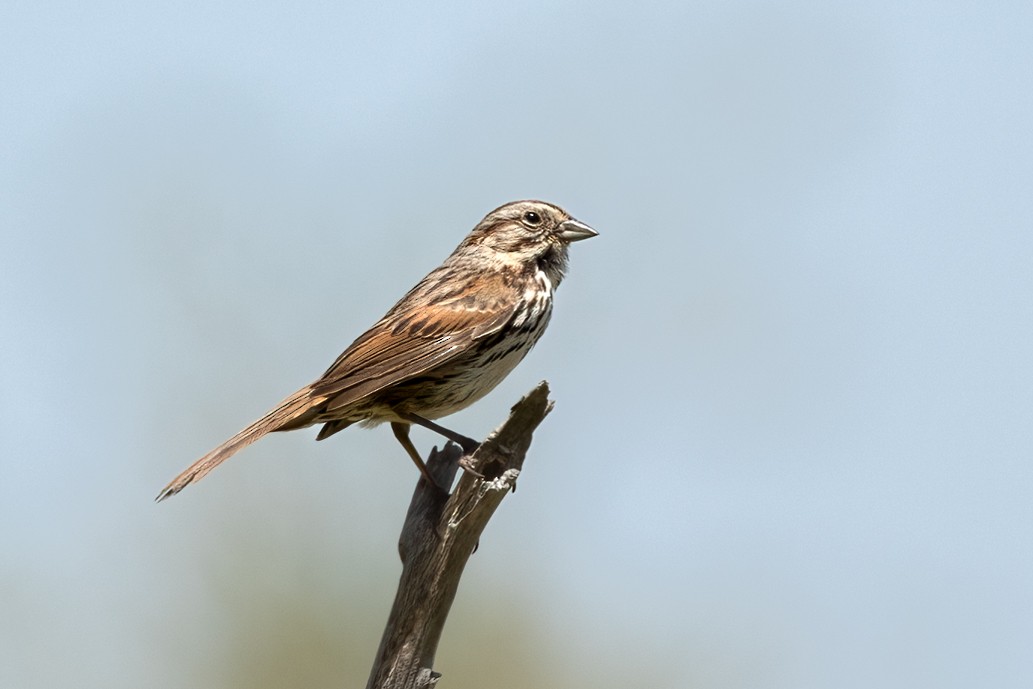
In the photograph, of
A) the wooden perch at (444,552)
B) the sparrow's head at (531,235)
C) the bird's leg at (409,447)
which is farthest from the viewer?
the sparrow's head at (531,235)

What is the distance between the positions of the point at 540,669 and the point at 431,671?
5940 mm

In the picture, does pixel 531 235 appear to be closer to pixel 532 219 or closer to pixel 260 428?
pixel 532 219

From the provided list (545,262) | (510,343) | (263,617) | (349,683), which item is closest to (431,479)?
(510,343)

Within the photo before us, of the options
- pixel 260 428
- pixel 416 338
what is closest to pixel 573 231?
pixel 416 338

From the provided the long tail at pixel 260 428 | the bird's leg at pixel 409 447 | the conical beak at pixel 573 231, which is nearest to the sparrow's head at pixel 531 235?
the conical beak at pixel 573 231

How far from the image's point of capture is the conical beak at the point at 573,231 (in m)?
6.15

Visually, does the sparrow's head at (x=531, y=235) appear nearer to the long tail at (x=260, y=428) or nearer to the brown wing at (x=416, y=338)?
the brown wing at (x=416, y=338)

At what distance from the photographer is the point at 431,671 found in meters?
4.62

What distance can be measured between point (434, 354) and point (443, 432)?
30cm

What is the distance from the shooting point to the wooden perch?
4.57m

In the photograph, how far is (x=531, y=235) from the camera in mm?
6215

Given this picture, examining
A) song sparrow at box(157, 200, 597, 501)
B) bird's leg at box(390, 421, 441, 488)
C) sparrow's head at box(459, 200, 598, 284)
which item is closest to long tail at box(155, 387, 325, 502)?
song sparrow at box(157, 200, 597, 501)

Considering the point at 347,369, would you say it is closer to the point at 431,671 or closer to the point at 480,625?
the point at 431,671

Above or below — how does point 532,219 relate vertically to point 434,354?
above
